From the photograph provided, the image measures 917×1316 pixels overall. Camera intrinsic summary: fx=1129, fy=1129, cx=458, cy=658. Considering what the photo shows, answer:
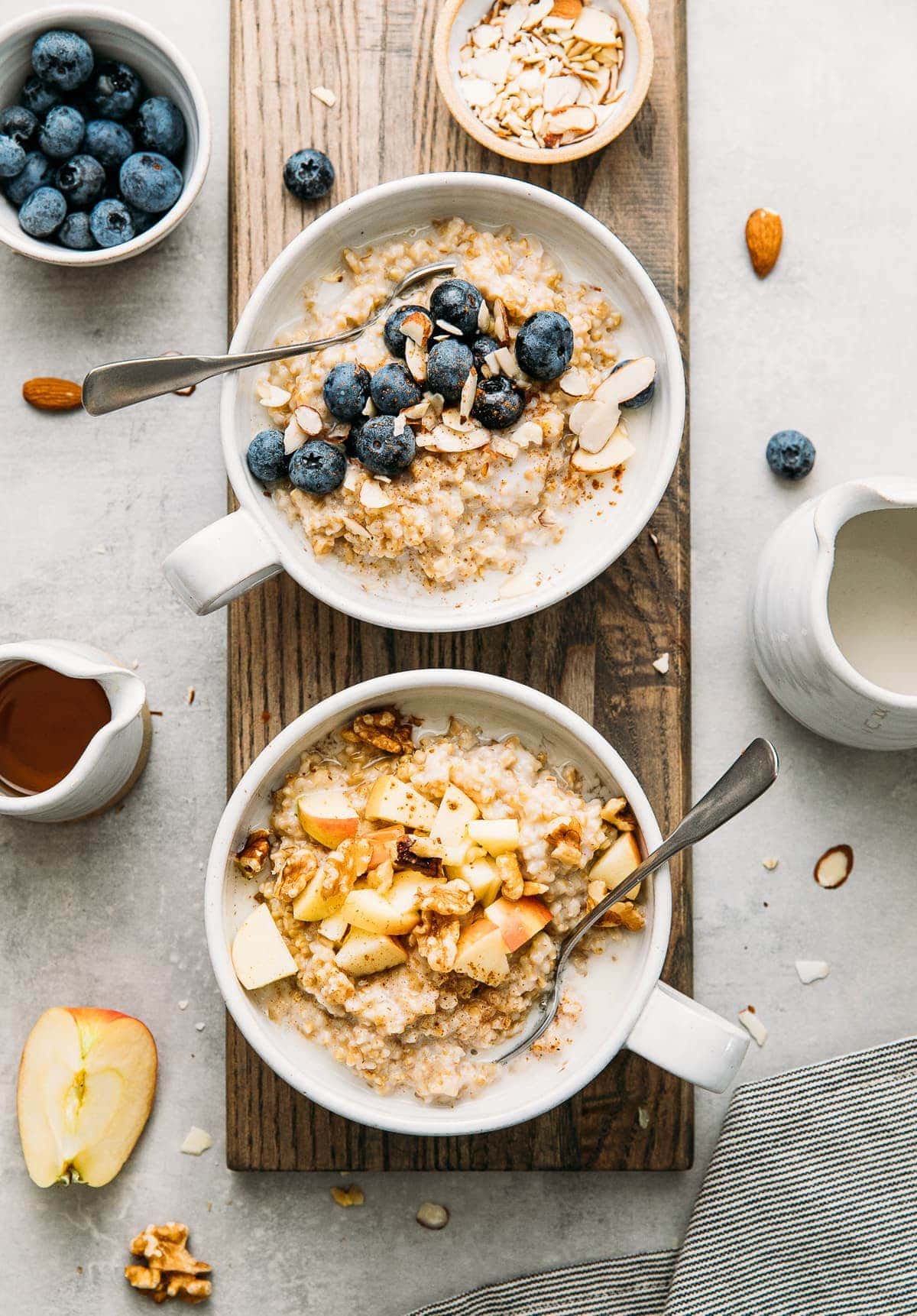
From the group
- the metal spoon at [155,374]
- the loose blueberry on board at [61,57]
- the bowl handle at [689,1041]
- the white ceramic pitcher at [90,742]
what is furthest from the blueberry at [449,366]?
the bowl handle at [689,1041]

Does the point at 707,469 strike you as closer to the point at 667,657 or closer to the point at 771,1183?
the point at 667,657

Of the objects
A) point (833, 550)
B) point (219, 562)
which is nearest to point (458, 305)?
point (219, 562)

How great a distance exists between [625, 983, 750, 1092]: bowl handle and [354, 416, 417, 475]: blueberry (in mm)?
624

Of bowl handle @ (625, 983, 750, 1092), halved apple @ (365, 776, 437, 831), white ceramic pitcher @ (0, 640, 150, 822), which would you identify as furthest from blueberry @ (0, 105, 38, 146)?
bowl handle @ (625, 983, 750, 1092)

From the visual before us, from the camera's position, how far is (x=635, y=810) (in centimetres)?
122

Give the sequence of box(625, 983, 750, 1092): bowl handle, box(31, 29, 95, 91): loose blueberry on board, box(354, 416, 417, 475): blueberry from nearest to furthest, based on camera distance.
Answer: box(625, 983, 750, 1092): bowl handle < box(354, 416, 417, 475): blueberry < box(31, 29, 95, 91): loose blueberry on board

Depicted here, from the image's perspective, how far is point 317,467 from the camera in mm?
1244

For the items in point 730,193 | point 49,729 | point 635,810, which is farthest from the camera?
point 730,193

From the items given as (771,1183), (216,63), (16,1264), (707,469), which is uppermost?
(216,63)

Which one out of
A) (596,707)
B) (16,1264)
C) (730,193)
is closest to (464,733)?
(596,707)

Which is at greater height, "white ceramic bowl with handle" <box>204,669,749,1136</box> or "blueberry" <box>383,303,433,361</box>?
"blueberry" <box>383,303,433,361</box>

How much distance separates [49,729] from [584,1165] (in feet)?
2.80

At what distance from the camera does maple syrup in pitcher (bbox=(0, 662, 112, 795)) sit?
1.38 metres

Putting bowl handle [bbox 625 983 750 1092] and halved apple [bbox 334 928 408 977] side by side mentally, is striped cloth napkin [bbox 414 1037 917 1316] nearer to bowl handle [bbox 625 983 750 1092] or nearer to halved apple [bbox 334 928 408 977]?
bowl handle [bbox 625 983 750 1092]
